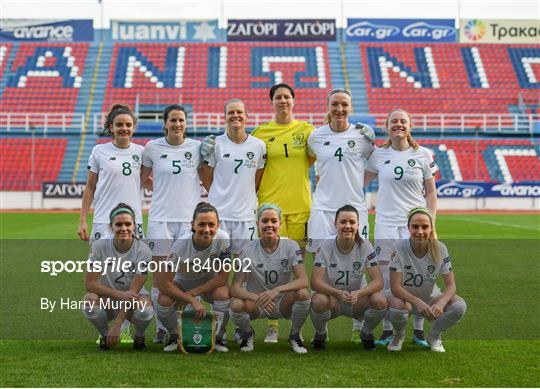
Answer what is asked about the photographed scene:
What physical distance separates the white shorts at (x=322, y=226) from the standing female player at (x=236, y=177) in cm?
49

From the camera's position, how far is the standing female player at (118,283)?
598cm

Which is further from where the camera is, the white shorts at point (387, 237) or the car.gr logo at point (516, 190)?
the car.gr logo at point (516, 190)

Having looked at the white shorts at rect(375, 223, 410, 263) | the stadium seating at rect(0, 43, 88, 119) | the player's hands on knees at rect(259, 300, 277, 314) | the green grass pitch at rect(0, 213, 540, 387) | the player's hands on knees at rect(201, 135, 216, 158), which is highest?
the stadium seating at rect(0, 43, 88, 119)

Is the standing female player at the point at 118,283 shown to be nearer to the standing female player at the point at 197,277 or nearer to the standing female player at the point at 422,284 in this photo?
the standing female player at the point at 197,277

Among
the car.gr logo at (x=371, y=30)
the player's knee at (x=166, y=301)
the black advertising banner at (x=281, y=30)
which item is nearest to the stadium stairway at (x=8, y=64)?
the black advertising banner at (x=281, y=30)

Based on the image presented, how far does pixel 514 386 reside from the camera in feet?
16.4

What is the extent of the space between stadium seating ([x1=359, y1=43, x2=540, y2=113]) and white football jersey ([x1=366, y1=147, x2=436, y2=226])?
30.8 metres

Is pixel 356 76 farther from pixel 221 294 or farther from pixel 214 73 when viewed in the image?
pixel 221 294

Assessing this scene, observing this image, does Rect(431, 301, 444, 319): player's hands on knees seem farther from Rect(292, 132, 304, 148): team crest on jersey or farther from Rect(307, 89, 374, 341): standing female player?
Rect(292, 132, 304, 148): team crest on jersey

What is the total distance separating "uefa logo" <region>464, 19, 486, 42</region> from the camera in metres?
42.0

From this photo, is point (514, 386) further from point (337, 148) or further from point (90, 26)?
point (90, 26)

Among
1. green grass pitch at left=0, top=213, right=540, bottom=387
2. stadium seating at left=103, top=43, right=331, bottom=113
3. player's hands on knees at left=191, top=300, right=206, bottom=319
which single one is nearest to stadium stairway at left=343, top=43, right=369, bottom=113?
stadium seating at left=103, top=43, right=331, bottom=113

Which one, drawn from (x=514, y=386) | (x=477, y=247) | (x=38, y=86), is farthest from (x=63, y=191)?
(x=514, y=386)

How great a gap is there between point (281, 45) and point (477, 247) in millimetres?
28632
